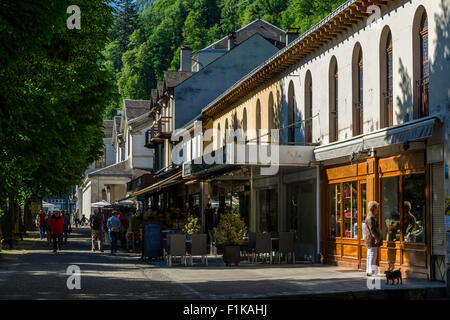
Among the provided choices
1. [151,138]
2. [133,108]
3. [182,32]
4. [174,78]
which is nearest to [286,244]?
[174,78]

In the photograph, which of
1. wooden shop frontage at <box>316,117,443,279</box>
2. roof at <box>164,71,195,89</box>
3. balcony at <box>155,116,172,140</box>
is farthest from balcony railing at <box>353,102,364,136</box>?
balcony at <box>155,116,172,140</box>

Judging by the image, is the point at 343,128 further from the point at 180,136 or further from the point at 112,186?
the point at 112,186

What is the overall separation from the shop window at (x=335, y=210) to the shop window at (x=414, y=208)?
13.1 ft

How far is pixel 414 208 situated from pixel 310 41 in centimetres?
815

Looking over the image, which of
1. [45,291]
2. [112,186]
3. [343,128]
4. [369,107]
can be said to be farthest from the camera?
[112,186]

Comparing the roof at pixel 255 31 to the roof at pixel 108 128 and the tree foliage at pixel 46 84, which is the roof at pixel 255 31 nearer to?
the tree foliage at pixel 46 84

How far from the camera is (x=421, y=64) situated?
58.4ft

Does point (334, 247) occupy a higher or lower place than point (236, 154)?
lower

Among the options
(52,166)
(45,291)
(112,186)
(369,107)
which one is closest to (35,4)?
(45,291)

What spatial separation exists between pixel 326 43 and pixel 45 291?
12416 mm

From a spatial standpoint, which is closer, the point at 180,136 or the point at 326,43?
the point at 326,43

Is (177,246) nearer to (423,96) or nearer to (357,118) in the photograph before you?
(357,118)

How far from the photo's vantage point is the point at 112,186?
81.0m
